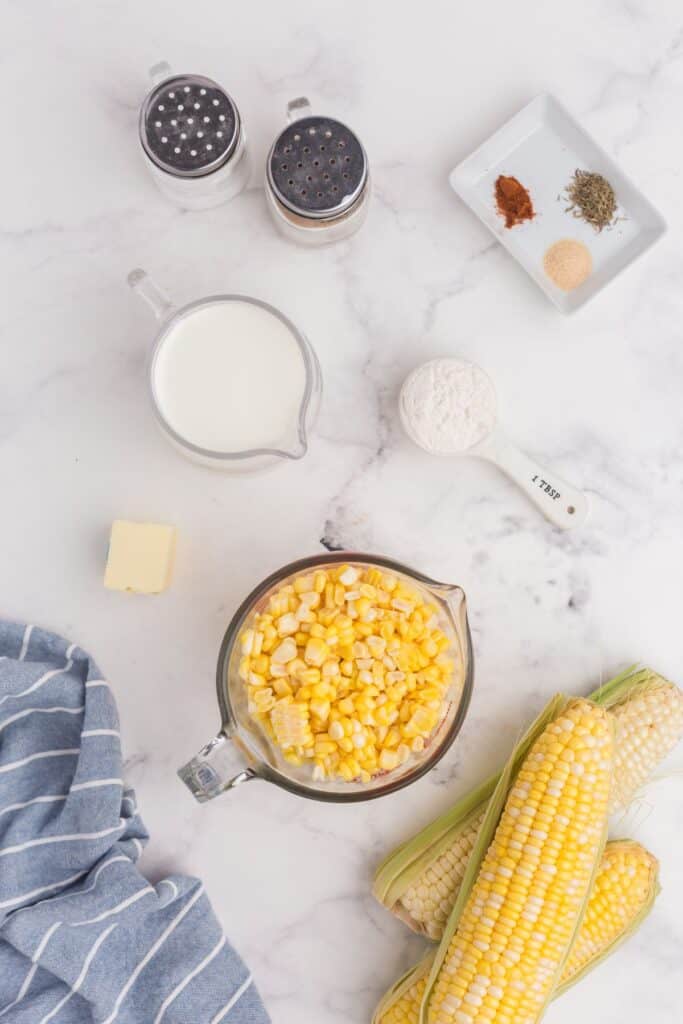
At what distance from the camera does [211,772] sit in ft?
4.18

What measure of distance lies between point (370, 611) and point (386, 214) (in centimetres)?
65

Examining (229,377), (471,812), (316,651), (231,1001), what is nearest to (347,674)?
(316,651)

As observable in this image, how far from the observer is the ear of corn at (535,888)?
1.25 m

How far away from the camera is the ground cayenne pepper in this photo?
146cm

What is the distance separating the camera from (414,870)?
54.9 inches

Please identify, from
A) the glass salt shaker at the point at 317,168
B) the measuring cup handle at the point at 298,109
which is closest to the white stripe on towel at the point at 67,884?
the glass salt shaker at the point at 317,168

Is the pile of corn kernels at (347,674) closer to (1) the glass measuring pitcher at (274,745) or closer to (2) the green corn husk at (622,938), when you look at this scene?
(1) the glass measuring pitcher at (274,745)

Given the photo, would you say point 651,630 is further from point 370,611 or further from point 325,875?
point 325,875

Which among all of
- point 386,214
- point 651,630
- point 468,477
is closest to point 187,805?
point 468,477

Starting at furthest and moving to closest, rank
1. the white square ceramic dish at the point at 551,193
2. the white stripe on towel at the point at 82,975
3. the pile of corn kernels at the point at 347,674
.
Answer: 1. the white square ceramic dish at the point at 551,193
2. the white stripe on towel at the point at 82,975
3. the pile of corn kernels at the point at 347,674

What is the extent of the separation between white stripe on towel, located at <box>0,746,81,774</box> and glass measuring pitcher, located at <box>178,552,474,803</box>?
24cm

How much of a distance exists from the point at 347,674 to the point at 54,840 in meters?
0.53

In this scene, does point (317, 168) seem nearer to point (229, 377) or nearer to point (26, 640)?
point (229, 377)

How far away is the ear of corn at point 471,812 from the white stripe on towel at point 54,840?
0.42 meters
